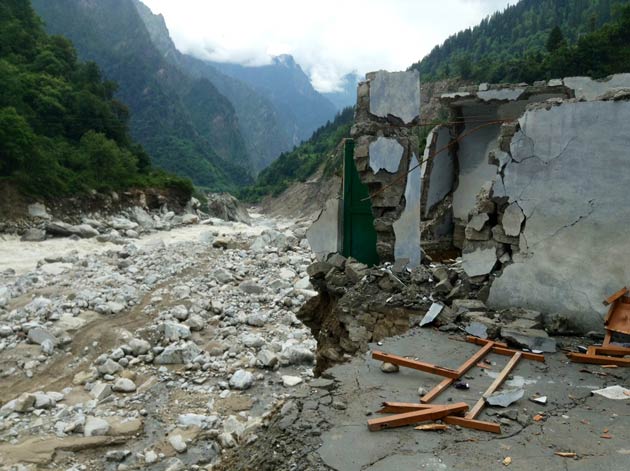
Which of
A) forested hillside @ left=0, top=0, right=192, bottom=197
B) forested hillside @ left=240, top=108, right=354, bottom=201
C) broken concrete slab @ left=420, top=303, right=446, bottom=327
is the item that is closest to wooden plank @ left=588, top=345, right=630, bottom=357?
broken concrete slab @ left=420, top=303, right=446, bottom=327

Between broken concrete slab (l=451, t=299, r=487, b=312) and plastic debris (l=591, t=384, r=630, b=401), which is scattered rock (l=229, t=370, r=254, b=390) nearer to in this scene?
broken concrete slab (l=451, t=299, r=487, b=312)

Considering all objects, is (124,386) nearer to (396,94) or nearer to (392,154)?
(392,154)

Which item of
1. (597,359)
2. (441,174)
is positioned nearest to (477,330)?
(597,359)

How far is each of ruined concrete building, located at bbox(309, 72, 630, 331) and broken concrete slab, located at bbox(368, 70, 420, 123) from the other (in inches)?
0.4

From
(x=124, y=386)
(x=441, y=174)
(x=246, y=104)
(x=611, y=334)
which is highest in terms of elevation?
(x=246, y=104)

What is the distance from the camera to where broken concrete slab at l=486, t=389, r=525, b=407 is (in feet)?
9.03

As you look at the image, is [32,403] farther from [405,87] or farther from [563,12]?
[563,12]

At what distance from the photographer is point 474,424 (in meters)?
2.53

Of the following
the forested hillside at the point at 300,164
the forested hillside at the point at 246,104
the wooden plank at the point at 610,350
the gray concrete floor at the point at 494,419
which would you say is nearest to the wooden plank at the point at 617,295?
the wooden plank at the point at 610,350

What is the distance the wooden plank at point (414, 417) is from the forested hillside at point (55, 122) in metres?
19.7

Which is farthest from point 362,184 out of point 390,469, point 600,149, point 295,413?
point 390,469

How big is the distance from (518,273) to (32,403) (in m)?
5.65

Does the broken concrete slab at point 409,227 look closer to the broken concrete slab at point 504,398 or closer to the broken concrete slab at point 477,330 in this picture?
the broken concrete slab at point 477,330

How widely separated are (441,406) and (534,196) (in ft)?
7.36
